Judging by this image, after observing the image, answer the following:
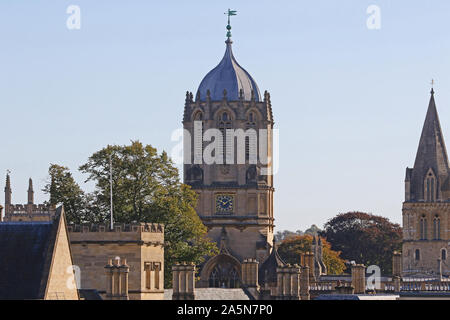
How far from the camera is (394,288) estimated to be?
116 m

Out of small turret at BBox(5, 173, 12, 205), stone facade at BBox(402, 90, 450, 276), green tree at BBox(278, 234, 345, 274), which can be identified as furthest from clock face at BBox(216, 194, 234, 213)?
stone facade at BBox(402, 90, 450, 276)

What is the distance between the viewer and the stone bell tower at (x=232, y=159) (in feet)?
467

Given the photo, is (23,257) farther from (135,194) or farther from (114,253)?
(135,194)

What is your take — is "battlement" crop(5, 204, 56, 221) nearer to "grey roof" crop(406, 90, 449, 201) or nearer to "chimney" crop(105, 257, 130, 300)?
"grey roof" crop(406, 90, 449, 201)

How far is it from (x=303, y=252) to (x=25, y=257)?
101 m

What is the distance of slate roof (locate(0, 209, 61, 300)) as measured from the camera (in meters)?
74.7

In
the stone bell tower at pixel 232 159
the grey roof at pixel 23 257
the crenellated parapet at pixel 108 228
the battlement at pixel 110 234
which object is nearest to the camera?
the grey roof at pixel 23 257

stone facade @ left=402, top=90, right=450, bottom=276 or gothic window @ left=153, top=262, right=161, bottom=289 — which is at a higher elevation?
stone facade @ left=402, top=90, right=450, bottom=276

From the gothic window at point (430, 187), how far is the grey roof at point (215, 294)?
82724 millimetres

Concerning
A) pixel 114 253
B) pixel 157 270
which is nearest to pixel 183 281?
pixel 114 253

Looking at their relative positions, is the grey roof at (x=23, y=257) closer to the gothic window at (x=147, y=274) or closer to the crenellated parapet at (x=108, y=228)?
the crenellated parapet at (x=108, y=228)

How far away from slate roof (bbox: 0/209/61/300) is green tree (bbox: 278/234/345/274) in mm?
97880

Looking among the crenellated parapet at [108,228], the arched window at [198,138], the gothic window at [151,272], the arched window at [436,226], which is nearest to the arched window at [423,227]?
the arched window at [436,226]

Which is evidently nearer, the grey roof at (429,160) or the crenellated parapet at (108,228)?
the crenellated parapet at (108,228)
